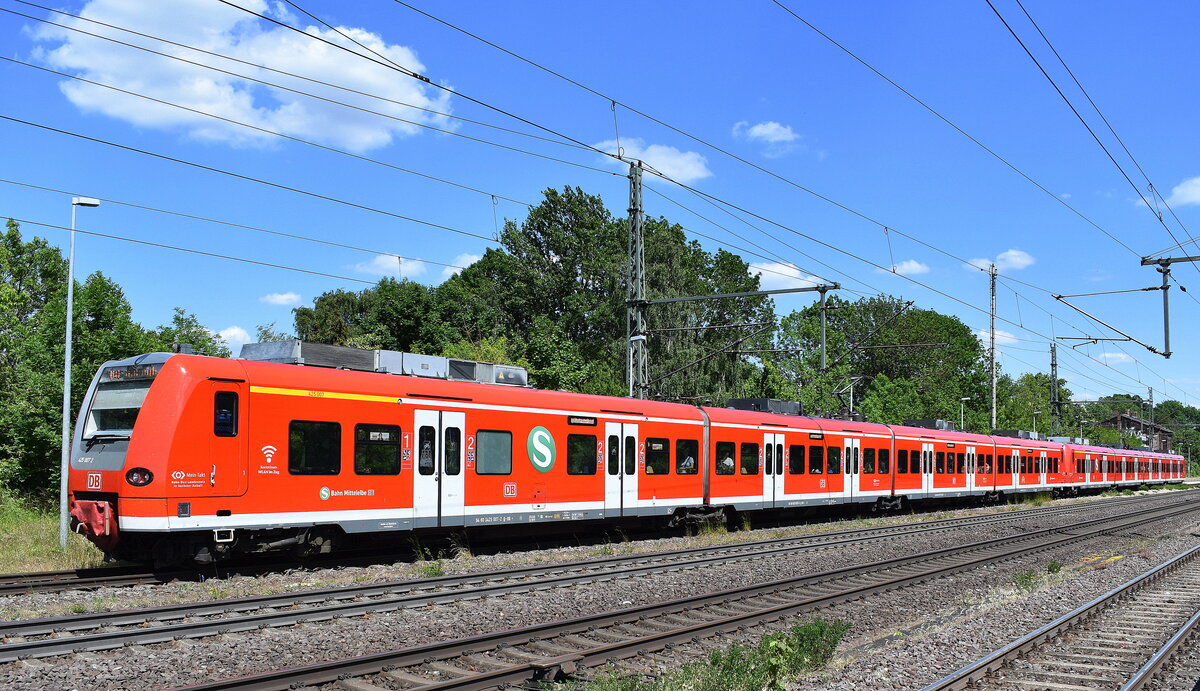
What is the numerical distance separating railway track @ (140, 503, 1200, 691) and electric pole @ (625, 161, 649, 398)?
857cm

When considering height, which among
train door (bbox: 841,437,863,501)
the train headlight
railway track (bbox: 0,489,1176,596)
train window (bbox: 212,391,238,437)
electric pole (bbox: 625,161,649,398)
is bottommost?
railway track (bbox: 0,489,1176,596)

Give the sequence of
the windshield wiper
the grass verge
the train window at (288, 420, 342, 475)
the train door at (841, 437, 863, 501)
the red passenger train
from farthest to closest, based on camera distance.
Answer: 1. the train door at (841, 437, 863, 501)
2. the train window at (288, 420, 342, 475)
3. the windshield wiper
4. the red passenger train
5. the grass verge

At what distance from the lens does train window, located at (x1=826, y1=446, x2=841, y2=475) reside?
1096 inches

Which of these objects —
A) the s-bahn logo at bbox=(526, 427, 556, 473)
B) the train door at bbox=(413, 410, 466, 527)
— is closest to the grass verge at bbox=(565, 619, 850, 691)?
the train door at bbox=(413, 410, 466, 527)

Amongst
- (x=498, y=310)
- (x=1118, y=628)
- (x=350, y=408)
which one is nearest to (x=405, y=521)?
(x=350, y=408)

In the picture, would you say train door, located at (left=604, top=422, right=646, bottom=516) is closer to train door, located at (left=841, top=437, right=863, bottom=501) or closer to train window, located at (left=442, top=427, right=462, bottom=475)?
train window, located at (left=442, top=427, right=462, bottom=475)

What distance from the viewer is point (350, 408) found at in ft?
48.6

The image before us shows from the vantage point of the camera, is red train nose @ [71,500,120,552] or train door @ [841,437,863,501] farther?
train door @ [841,437,863,501]

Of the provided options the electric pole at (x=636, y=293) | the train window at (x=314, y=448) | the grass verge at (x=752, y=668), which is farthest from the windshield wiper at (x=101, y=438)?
the electric pole at (x=636, y=293)

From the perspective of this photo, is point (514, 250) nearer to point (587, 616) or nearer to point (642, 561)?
point (642, 561)

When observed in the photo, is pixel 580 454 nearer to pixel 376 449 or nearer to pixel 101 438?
pixel 376 449

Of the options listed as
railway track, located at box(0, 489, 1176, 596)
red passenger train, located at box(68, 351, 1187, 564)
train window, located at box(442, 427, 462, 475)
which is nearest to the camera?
railway track, located at box(0, 489, 1176, 596)

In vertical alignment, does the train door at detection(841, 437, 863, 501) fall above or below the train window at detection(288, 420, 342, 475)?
below

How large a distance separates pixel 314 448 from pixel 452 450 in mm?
2734
